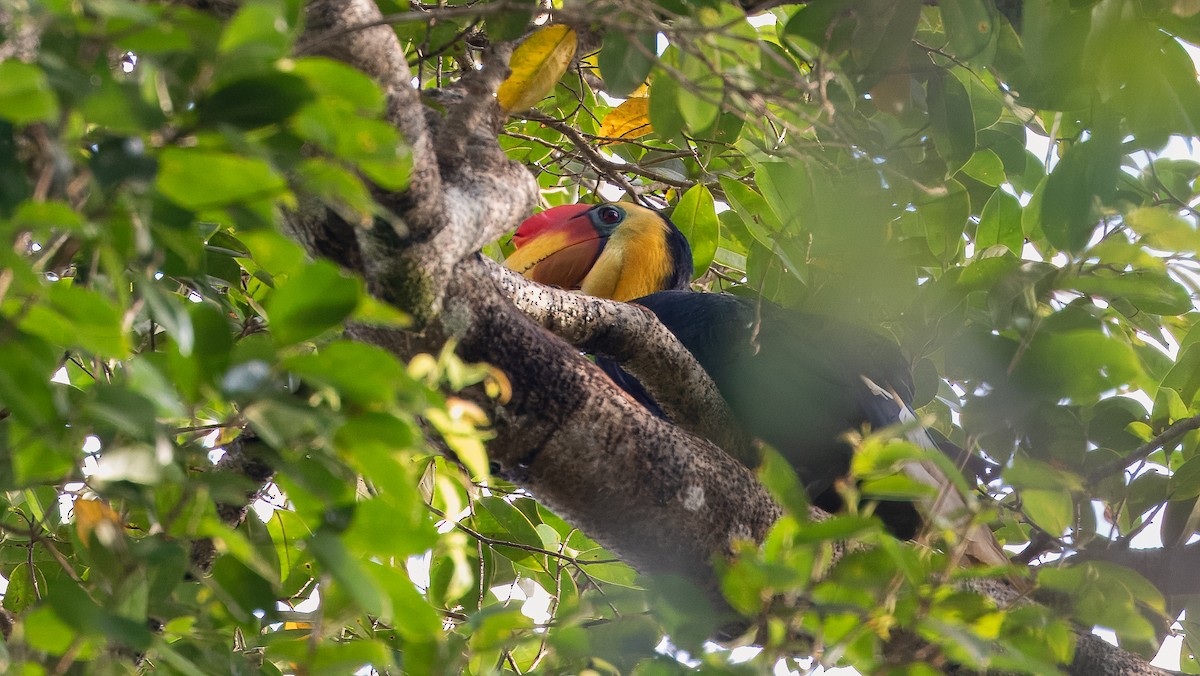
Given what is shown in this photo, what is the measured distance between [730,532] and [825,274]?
49cm

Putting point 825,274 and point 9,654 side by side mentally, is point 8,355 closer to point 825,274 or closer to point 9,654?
point 9,654

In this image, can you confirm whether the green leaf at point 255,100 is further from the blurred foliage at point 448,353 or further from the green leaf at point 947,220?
the green leaf at point 947,220

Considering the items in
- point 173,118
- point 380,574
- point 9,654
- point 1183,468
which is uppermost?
point 173,118

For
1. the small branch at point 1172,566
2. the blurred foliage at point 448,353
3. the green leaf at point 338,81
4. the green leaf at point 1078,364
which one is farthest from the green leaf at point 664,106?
the small branch at point 1172,566

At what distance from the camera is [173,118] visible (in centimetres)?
73

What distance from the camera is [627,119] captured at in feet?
7.68

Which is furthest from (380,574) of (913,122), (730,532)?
(913,122)

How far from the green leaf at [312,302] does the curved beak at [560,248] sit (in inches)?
75.4

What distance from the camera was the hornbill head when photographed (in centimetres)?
266

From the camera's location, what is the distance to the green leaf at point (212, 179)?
69 cm

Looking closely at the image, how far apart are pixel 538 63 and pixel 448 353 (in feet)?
2.76

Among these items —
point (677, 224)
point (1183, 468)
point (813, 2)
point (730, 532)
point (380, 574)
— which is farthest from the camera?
point (677, 224)

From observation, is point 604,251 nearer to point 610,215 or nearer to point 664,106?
point 610,215

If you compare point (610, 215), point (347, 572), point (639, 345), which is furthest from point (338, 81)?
point (610, 215)
